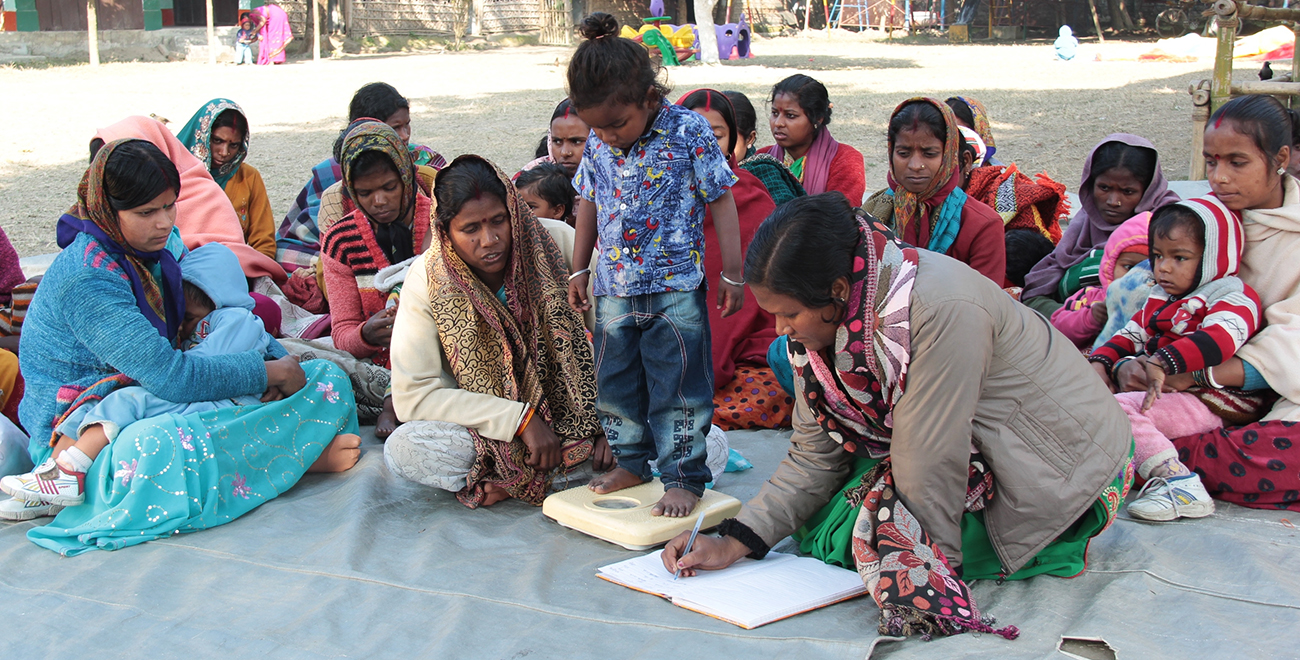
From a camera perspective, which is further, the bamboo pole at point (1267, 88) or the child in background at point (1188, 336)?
the bamboo pole at point (1267, 88)

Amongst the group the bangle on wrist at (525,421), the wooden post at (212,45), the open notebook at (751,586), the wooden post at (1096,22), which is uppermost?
the wooden post at (1096,22)

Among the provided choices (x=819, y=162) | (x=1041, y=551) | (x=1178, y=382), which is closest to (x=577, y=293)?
(x=1041, y=551)

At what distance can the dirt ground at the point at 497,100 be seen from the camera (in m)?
9.05

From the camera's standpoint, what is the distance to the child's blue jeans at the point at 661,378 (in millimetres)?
2801

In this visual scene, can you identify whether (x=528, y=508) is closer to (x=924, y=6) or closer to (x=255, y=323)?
(x=255, y=323)

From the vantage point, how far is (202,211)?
4.41m

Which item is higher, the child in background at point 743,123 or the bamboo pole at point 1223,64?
the bamboo pole at point 1223,64

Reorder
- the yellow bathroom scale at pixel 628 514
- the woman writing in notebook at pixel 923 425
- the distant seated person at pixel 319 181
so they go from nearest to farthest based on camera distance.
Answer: the woman writing in notebook at pixel 923 425 → the yellow bathroom scale at pixel 628 514 → the distant seated person at pixel 319 181

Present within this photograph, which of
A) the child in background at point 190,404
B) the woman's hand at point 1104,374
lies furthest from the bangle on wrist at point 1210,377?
the child in background at point 190,404

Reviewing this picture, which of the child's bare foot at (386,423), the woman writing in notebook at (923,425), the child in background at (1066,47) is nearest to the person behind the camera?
the woman writing in notebook at (923,425)

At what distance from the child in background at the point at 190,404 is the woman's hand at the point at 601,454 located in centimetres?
83

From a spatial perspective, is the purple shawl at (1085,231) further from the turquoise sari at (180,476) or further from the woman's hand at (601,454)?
the turquoise sari at (180,476)

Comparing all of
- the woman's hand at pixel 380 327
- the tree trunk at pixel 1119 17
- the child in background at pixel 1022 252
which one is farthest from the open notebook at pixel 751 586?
the tree trunk at pixel 1119 17

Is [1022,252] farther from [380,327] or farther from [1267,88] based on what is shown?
[1267,88]
